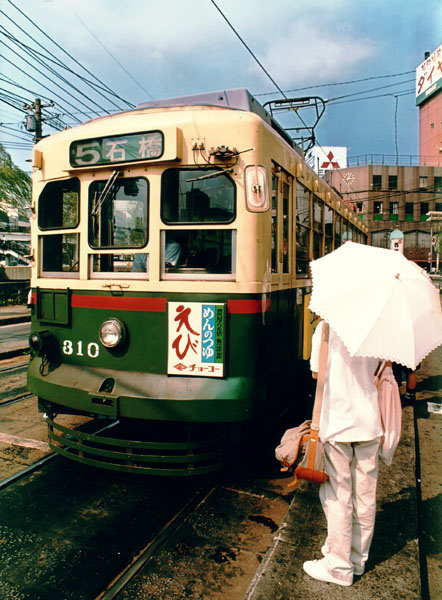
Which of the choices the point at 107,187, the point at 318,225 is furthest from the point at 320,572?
the point at 318,225

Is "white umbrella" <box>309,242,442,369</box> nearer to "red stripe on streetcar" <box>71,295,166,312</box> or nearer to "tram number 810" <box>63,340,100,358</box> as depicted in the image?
"red stripe on streetcar" <box>71,295,166,312</box>

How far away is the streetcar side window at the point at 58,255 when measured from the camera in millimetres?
4156

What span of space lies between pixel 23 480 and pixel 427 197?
202ft

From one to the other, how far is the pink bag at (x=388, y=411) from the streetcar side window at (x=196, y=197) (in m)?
1.64

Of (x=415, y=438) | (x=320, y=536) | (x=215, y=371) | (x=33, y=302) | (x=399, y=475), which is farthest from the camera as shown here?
(x=415, y=438)

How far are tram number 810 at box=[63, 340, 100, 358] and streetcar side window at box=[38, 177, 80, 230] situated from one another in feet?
3.29

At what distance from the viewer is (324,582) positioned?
2.44m

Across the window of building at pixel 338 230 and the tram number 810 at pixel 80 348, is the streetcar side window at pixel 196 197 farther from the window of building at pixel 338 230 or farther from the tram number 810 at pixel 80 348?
the window of building at pixel 338 230

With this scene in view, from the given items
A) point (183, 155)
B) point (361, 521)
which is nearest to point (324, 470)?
point (361, 521)

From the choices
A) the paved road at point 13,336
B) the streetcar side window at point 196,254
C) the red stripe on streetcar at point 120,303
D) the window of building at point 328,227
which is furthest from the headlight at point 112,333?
the paved road at point 13,336

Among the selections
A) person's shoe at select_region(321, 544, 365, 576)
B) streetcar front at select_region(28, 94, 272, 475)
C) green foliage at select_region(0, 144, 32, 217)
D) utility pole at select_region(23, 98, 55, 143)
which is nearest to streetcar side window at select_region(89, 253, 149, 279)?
streetcar front at select_region(28, 94, 272, 475)

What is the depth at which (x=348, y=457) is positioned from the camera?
7.91 feet

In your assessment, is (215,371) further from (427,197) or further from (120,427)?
(427,197)

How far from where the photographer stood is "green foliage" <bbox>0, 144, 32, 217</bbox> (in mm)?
20859
